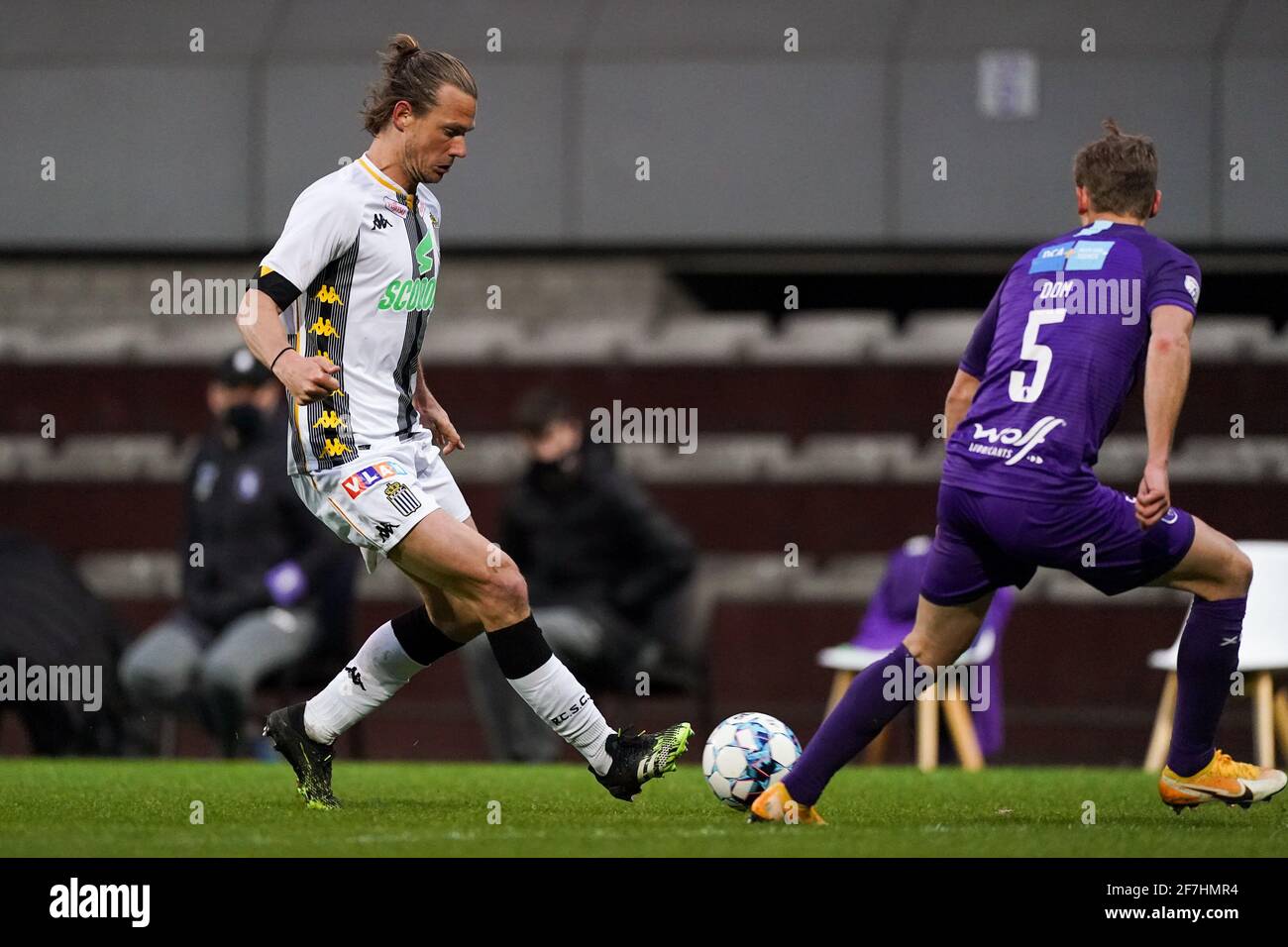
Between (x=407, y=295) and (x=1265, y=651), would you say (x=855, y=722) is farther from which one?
(x=1265, y=651)

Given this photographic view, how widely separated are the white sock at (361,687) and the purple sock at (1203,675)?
234cm

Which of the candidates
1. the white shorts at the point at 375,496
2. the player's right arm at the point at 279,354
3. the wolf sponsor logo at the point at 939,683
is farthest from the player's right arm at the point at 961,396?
the player's right arm at the point at 279,354

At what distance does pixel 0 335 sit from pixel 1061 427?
35.7 feet

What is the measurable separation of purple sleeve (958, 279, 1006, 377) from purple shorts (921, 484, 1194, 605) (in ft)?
1.47

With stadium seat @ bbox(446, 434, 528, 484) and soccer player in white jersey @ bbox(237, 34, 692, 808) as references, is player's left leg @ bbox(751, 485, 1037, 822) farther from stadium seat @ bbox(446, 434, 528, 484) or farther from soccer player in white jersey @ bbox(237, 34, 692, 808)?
stadium seat @ bbox(446, 434, 528, 484)

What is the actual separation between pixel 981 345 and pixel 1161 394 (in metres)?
0.63

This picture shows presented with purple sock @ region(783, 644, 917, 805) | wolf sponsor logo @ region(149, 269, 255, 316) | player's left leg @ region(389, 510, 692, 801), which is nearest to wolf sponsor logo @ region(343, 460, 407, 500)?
player's left leg @ region(389, 510, 692, 801)

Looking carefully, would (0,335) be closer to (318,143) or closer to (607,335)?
Answer: (318,143)

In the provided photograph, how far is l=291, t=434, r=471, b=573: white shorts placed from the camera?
577 centimetres

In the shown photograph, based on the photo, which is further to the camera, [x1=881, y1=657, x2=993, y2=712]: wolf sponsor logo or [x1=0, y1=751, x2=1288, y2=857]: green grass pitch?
[x1=881, y1=657, x2=993, y2=712]: wolf sponsor logo

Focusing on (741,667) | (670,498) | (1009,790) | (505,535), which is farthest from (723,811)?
(670,498)

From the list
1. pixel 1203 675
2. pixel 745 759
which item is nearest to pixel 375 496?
pixel 745 759

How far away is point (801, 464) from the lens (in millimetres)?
13367
